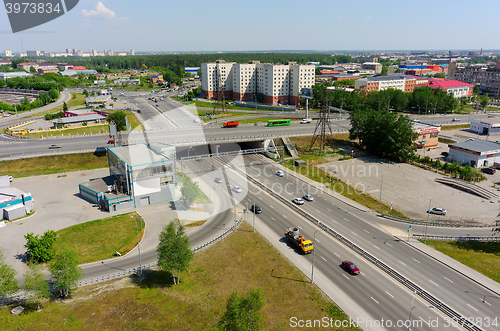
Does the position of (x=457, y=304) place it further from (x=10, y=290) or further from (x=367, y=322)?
(x=10, y=290)

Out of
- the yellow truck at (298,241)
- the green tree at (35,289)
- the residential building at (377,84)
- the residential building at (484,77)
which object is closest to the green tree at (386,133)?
the yellow truck at (298,241)

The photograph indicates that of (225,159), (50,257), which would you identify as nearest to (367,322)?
(50,257)

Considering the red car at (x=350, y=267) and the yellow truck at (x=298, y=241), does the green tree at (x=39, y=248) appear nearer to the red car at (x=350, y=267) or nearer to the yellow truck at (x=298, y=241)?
the yellow truck at (x=298, y=241)

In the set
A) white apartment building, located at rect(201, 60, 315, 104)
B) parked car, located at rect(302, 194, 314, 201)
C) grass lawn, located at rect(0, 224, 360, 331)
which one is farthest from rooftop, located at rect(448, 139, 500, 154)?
white apartment building, located at rect(201, 60, 315, 104)

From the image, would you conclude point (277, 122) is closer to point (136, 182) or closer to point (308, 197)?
point (308, 197)

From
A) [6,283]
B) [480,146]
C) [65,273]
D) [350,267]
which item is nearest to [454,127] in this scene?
[480,146]
